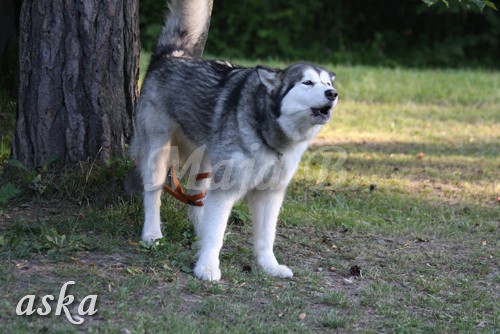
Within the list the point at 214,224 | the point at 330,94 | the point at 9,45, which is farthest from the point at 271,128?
the point at 9,45

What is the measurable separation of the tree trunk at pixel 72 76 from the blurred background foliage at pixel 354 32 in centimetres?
1434

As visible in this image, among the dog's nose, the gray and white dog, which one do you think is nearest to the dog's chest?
the gray and white dog

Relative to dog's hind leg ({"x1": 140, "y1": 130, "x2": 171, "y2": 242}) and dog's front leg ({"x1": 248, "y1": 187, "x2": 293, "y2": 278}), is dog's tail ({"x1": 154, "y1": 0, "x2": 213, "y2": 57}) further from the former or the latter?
dog's front leg ({"x1": 248, "y1": 187, "x2": 293, "y2": 278})

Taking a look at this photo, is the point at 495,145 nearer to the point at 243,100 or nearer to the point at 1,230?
the point at 243,100

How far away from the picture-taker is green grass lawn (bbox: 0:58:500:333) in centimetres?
455

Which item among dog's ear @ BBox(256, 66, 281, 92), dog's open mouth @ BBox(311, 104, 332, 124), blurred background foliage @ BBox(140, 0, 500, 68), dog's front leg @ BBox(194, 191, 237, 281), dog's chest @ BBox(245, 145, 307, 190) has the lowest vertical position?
blurred background foliage @ BBox(140, 0, 500, 68)

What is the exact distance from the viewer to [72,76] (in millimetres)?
6012

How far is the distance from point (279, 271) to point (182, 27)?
1923 mm

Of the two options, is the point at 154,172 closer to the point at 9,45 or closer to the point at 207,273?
the point at 207,273

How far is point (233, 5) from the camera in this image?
2148 cm

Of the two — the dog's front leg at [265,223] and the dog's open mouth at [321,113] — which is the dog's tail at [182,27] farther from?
the dog's open mouth at [321,113]

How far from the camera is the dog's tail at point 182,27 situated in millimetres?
5980

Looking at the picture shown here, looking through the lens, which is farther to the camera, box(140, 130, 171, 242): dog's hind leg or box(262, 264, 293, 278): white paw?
box(140, 130, 171, 242): dog's hind leg

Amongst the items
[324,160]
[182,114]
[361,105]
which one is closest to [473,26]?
[361,105]
